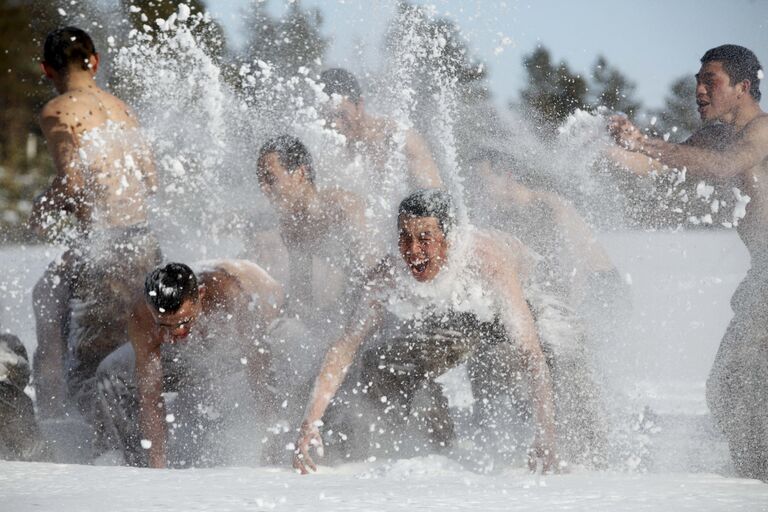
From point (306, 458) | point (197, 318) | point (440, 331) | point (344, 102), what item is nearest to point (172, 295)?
point (197, 318)

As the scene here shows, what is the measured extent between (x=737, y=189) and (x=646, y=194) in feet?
3.20

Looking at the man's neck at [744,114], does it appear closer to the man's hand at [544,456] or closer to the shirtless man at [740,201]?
the shirtless man at [740,201]

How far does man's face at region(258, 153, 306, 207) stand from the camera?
4.41 metres

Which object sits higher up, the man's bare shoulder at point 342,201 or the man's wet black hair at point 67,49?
the man's wet black hair at point 67,49

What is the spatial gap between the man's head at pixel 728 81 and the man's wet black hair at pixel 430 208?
1289mm

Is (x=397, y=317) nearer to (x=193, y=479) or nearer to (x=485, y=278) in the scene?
(x=485, y=278)

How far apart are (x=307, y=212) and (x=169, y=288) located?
3.37ft

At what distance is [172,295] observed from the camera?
3553mm

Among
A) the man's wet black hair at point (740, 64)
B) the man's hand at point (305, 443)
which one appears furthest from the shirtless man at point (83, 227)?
the man's wet black hair at point (740, 64)

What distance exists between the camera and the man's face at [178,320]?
3602 millimetres

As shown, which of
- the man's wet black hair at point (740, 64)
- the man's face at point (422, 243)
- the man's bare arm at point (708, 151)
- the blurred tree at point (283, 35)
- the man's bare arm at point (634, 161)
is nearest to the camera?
the man's face at point (422, 243)

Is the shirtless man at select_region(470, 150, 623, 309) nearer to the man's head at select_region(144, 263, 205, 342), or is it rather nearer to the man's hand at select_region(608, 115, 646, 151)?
the man's hand at select_region(608, 115, 646, 151)

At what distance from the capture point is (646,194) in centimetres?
488

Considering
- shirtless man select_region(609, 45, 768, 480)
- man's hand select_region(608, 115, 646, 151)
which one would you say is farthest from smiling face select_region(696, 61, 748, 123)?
man's hand select_region(608, 115, 646, 151)
